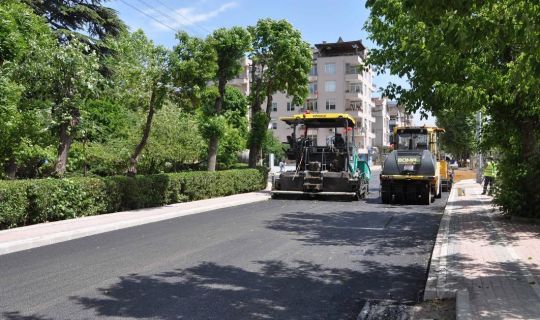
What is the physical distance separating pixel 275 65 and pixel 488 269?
19174mm

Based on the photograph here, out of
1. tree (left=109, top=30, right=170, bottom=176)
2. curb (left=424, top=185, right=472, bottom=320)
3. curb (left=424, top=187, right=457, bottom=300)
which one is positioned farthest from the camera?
tree (left=109, top=30, right=170, bottom=176)

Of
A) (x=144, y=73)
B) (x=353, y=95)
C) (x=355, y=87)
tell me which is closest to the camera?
(x=144, y=73)

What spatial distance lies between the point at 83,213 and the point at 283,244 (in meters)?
6.32

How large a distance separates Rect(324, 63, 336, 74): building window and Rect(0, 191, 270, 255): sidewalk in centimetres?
6080

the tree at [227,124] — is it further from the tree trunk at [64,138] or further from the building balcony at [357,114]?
the building balcony at [357,114]

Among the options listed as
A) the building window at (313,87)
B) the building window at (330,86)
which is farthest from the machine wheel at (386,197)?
the building window at (313,87)

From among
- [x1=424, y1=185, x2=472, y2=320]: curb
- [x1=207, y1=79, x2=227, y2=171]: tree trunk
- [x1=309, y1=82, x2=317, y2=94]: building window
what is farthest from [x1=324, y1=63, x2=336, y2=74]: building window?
[x1=424, y1=185, x2=472, y2=320]: curb

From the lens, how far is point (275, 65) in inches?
989

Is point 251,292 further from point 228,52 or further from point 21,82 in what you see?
point 228,52

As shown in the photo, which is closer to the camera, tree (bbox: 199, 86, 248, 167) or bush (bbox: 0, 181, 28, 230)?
bush (bbox: 0, 181, 28, 230)

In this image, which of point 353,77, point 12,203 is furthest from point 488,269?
point 353,77

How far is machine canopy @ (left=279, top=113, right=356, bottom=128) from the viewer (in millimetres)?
20391

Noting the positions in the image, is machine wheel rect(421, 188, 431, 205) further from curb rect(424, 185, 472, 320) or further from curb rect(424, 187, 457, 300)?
curb rect(424, 185, 472, 320)

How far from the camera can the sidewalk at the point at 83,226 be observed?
966 cm
